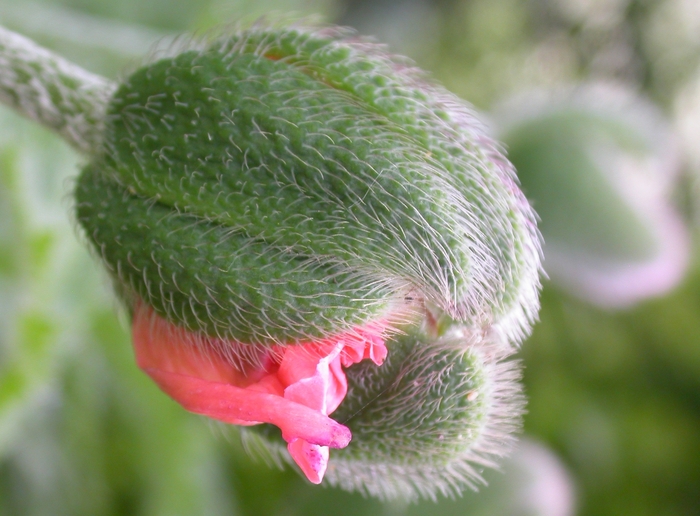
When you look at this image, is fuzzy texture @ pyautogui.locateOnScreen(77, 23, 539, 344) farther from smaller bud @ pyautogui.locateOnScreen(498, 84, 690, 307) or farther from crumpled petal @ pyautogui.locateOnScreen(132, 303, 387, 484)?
smaller bud @ pyautogui.locateOnScreen(498, 84, 690, 307)


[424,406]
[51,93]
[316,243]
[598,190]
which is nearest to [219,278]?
[316,243]

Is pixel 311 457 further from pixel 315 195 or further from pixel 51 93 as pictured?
pixel 51 93

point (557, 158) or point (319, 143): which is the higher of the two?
point (319, 143)

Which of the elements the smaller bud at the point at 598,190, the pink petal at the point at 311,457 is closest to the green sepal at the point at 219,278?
the pink petal at the point at 311,457

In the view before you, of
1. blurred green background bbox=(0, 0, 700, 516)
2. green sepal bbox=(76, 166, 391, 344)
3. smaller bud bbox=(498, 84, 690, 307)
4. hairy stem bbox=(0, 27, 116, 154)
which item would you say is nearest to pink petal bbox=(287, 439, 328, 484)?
green sepal bbox=(76, 166, 391, 344)

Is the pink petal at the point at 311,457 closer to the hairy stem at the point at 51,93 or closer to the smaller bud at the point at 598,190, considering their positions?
the hairy stem at the point at 51,93

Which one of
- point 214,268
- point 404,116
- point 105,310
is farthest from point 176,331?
point 105,310

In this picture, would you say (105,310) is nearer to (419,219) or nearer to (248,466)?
(248,466)
